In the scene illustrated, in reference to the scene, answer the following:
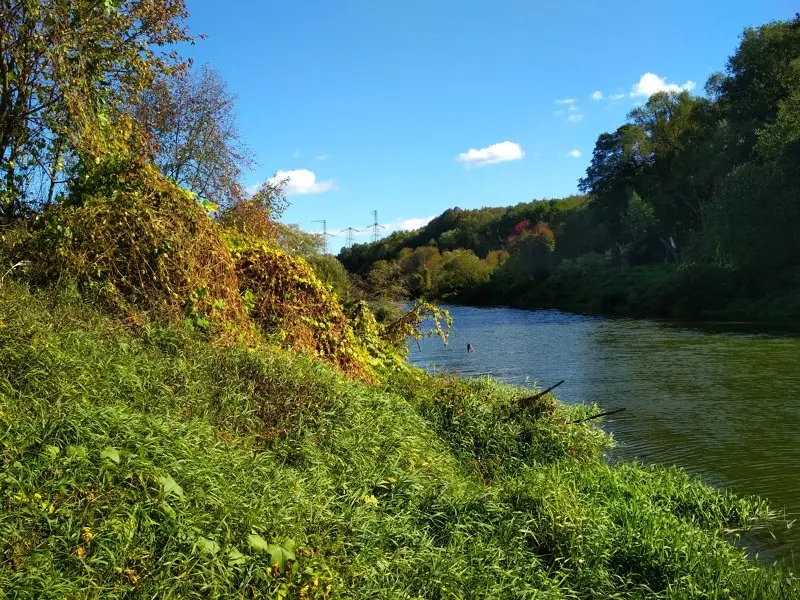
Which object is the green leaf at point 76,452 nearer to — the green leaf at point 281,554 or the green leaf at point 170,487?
the green leaf at point 170,487

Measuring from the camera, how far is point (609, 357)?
76.4 ft

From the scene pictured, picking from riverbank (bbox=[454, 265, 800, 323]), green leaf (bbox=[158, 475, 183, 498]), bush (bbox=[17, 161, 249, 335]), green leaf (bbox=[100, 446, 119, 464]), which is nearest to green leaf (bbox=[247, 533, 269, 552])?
green leaf (bbox=[158, 475, 183, 498])

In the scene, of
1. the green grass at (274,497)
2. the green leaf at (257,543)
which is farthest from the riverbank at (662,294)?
the green leaf at (257,543)

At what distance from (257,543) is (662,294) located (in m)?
41.9

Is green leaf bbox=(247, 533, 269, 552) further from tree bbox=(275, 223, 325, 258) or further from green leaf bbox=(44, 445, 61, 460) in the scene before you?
tree bbox=(275, 223, 325, 258)

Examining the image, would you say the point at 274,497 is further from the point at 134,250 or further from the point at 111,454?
the point at 134,250

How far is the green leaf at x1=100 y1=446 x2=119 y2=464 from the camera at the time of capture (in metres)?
4.45

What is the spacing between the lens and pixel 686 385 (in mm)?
17266

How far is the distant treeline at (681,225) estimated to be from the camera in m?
34.3

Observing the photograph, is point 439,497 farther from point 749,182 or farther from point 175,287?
point 749,182

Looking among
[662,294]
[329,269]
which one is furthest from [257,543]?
[662,294]

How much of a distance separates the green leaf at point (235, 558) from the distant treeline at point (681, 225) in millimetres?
16114

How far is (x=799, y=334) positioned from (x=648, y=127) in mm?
40516

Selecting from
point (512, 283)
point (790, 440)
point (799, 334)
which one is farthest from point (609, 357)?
point (512, 283)
